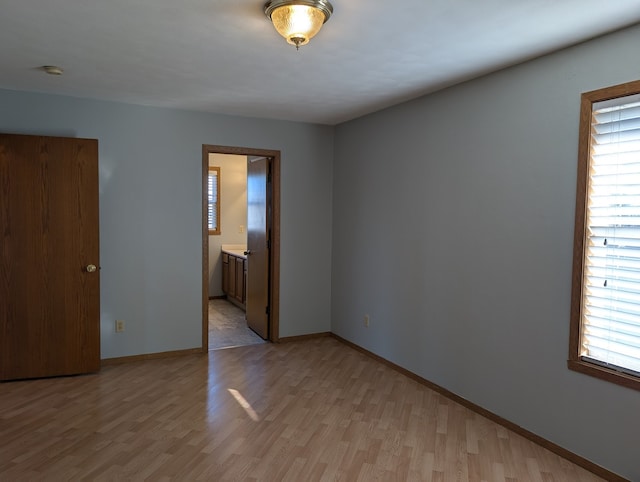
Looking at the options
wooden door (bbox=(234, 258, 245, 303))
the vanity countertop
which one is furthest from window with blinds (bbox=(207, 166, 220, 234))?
wooden door (bbox=(234, 258, 245, 303))

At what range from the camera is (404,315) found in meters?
4.11

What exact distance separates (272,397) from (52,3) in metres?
2.89

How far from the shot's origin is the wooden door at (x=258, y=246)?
512 cm

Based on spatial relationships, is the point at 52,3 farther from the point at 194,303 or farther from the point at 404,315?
the point at 404,315

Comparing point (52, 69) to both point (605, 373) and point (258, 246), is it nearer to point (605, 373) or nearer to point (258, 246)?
point (258, 246)

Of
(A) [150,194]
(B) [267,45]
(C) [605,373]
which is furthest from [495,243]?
(A) [150,194]

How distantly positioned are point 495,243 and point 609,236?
764 millimetres

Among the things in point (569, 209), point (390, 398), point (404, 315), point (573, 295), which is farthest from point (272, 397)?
point (569, 209)

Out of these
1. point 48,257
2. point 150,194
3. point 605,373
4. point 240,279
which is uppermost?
point 150,194

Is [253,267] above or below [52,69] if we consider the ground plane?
below

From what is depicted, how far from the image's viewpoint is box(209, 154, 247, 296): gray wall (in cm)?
751

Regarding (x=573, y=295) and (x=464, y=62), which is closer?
(x=573, y=295)

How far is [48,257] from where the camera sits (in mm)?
3857

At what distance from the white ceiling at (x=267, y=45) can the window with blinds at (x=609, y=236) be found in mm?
465
